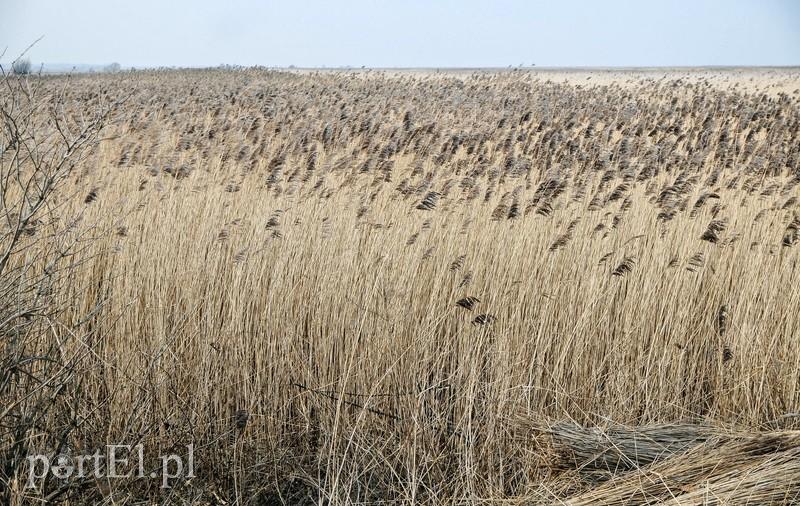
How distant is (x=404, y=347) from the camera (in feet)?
13.3

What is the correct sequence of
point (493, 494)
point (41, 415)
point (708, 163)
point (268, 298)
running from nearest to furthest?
point (41, 415)
point (493, 494)
point (268, 298)
point (708, 163)

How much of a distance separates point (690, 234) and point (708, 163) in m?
4.35

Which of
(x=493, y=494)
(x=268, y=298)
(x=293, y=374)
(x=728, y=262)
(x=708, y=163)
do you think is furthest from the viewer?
(x=708, y=163)

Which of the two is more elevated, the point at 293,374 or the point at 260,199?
the point at 260,199

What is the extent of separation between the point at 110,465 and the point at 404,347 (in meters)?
1.50

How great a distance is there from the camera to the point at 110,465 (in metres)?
3.12

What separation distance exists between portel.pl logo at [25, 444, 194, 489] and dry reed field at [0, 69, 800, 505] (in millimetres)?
52

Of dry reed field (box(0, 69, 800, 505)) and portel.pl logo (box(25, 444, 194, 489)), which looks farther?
dry reed field (box(0, 69, 800, 505))

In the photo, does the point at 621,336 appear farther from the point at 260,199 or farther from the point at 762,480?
the point at 260,199

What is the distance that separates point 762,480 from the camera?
8.86 feet

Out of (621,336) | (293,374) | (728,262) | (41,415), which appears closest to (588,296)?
(621,336)

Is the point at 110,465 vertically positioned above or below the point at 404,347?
below

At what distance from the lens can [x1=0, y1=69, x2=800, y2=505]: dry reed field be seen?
10.1 ft

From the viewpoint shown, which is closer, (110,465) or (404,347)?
(110,465)
